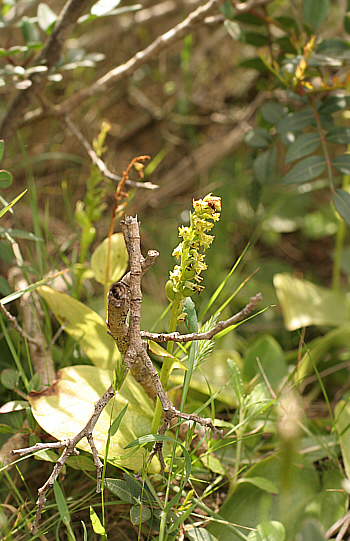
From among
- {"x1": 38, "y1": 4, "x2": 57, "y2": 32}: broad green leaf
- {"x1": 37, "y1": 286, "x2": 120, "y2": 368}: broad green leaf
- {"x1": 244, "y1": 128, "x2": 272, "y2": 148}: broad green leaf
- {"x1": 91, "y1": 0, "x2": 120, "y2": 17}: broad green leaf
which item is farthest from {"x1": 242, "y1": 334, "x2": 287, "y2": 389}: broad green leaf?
{"x1": 38, "y1": 4, "x2": 57, "y2": 32}: broad green leaf

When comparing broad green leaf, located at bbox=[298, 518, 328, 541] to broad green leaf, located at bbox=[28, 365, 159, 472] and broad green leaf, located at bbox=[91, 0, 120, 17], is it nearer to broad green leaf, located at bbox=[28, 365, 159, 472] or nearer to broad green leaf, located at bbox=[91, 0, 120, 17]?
broad green leaf, located at bbox=[28, 365, 159, 472]

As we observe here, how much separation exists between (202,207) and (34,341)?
49 cm

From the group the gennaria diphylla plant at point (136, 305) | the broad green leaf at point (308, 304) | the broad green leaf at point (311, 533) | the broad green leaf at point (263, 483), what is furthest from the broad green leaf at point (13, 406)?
the broad green leaf at point (308, 304)

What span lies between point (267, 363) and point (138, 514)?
1.40 ft

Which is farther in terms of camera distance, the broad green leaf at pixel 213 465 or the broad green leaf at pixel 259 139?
the broad green leaf at pixel 259 139

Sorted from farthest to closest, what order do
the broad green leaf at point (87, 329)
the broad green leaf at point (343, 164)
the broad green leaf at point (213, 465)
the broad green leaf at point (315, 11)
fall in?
the broad green leaf at point (315, 11)
the broad green leaf at point (343, 164)
the broad green leaf at point (87, 329)
the broad green leaf at point (213, 465)

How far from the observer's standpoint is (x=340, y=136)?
3.13 feet

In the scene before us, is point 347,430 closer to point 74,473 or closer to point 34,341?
point 74,473

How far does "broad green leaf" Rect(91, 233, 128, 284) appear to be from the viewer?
0.87 m

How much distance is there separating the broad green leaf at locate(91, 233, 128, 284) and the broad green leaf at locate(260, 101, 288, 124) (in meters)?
0.52

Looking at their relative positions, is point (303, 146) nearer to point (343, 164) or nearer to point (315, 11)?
point (343, 164)

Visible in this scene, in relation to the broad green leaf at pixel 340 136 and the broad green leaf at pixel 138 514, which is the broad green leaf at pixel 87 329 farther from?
the broad green leaf at pixel 340 136

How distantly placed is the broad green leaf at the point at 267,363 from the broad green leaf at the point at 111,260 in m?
0.34

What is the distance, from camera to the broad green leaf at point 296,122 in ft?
3.20
